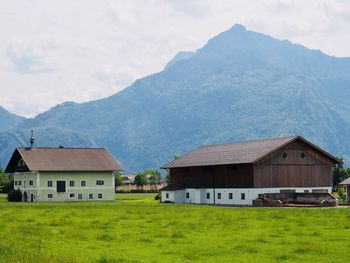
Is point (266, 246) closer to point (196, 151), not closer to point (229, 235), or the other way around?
point (229, 235)

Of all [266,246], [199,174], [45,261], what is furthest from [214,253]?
[199,174]

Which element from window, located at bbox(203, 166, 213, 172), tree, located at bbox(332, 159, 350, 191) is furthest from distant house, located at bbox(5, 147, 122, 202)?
tree, located at bbox(332, 159, 350, 191)

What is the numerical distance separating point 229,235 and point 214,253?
22.0 ft

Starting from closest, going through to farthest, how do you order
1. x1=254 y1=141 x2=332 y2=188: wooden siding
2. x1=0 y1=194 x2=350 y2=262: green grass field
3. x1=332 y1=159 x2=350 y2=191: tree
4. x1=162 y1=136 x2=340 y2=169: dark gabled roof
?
x1=0 y1=194 x2=350 y2=262: green grass field
x1=254 y1=141 x2=332 y2=188: wooden siding
x1=162 y1=136 x2=340 y2=169: dark gabled roof
x1=332 y1=159 x2=350 y2=191: tree

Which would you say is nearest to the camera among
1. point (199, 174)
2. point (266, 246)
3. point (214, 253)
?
point (214, 253)

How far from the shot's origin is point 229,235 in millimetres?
28875

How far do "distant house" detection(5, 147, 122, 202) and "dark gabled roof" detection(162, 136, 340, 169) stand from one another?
1174 centimetres

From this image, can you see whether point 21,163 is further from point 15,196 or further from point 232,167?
point 232,167

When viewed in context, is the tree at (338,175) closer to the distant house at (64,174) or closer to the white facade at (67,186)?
the white facade at (67,186)

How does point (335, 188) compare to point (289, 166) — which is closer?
point (289, 166)

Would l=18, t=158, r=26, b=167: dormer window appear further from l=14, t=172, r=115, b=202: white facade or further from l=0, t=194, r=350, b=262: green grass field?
l=0, t=194, r=350, b=262: green grass field

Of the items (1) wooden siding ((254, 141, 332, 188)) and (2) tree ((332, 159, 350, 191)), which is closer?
(1) wooden siding ((254, 141, 332, 188))

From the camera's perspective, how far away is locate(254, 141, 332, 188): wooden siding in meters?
76.1

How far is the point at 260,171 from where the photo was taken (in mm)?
75875
